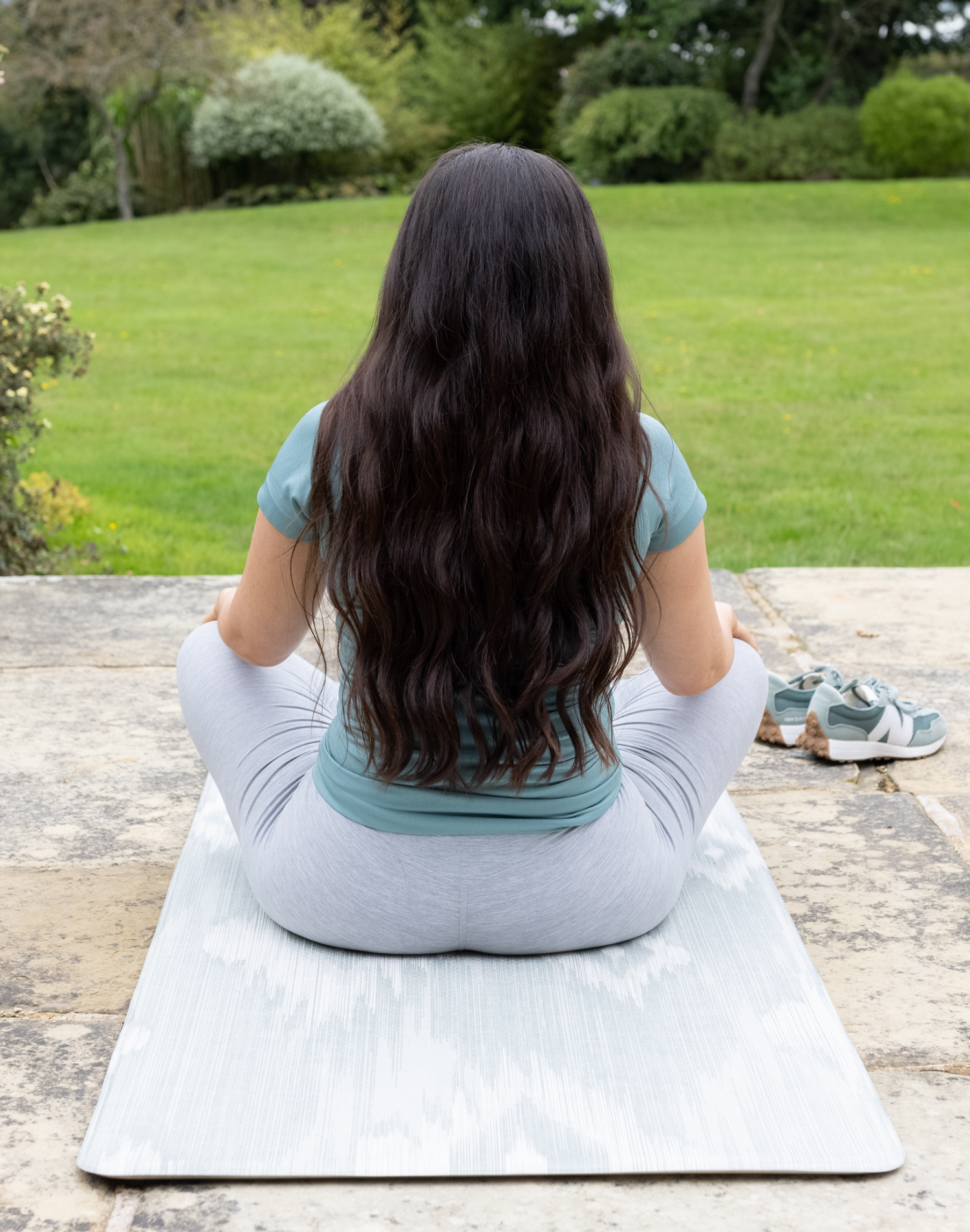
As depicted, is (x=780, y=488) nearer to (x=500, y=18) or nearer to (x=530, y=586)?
(x=530, y=586)

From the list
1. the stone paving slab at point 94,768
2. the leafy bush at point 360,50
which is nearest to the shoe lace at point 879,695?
the stone paving slab at point 94,768

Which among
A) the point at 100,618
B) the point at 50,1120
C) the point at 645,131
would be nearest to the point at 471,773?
the point at 50,1120

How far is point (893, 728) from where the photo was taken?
261 cm

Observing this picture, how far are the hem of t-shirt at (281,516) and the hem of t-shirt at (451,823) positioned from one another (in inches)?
15.3

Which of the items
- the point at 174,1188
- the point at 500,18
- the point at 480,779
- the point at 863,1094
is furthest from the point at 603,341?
the point at 500,18

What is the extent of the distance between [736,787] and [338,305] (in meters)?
8.98

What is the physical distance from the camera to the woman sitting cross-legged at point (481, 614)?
139 cm

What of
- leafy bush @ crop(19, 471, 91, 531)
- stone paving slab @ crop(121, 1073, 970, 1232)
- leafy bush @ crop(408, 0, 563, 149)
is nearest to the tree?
leafy bush @ crop(408, 0, 563, 149)

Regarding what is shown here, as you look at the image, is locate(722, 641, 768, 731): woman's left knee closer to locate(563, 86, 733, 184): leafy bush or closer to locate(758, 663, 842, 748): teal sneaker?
locate(758, 663, 842, 748): teal sneaker

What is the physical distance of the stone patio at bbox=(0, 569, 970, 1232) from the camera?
53.2 inches

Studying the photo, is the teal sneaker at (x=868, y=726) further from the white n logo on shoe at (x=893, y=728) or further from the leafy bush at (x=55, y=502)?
the leafy bush at (x=55, y=502)

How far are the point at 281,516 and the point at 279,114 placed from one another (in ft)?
62.9

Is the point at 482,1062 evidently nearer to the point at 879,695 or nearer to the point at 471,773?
Answer: the point at 471,773

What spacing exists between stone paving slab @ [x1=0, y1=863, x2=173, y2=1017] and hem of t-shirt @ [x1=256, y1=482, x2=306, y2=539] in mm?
738
